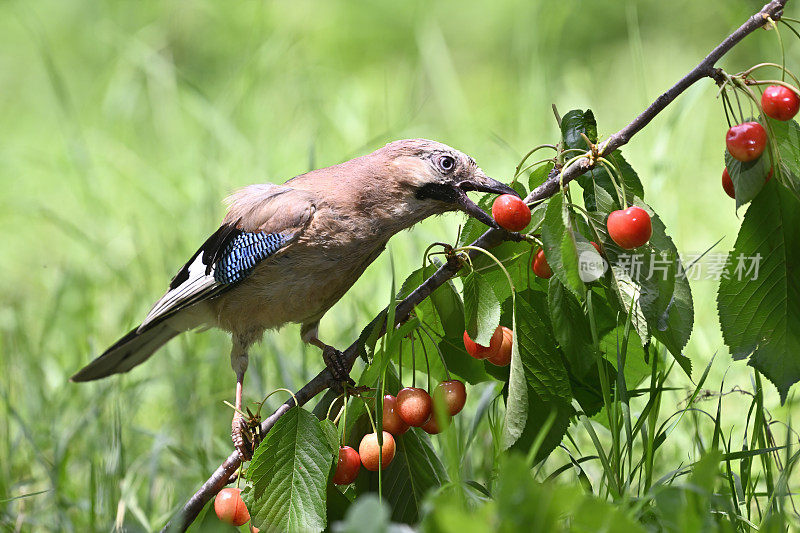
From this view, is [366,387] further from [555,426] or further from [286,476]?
[555,426]

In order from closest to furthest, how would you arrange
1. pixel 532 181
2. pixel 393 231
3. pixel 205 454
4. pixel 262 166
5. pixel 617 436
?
1. pixel 617 436
2. pixel 532 181
3. pixel 393 231
4. pixel 205 454
5. pixel 262 166

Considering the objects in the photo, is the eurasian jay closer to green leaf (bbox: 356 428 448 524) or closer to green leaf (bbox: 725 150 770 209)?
green leaf (bbox: 356 428 448 524)

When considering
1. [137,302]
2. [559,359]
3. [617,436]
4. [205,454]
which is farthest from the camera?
[137,302]

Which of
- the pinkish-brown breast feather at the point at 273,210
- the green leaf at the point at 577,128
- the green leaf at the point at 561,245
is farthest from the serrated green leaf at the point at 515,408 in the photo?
the pinkish-brown breast feather at the point at 273,210

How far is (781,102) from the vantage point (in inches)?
69.3

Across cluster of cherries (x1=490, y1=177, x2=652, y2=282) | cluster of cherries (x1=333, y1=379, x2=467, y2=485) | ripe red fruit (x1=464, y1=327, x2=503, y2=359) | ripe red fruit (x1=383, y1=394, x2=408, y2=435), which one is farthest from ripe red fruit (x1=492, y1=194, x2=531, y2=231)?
ripe red fruit (x1=383, y1=394, x2=408, y2=435)

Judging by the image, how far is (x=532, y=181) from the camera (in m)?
2.12

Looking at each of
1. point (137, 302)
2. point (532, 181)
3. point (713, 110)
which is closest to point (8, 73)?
point (137, 302)

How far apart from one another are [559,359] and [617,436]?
0.74ft

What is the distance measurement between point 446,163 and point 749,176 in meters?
0.91

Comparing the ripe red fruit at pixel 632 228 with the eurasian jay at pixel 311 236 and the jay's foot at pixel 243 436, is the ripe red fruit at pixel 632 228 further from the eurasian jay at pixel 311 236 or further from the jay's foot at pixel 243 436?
the jay's foot at pixel 243 436

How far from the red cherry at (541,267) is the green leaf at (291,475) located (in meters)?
0.59

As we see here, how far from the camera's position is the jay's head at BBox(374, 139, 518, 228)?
8.05ft

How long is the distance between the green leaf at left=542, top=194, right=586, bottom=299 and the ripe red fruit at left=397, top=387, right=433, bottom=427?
398mm
